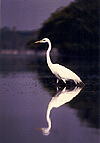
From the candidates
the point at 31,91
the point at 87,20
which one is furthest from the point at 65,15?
the point at 31,91

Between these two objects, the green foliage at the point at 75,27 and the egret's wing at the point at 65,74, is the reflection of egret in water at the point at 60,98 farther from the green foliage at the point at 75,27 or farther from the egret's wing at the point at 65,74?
the green foliage at the point at 75,27

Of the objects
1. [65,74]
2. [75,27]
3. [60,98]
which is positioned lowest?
[60,98]

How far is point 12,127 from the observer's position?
5602mm

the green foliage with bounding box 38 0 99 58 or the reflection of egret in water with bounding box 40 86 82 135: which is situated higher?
the green foliage with bounding box 38 0 99 58

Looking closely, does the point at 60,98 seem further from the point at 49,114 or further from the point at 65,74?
the point at 65,74

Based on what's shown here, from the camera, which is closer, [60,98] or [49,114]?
[49,114]

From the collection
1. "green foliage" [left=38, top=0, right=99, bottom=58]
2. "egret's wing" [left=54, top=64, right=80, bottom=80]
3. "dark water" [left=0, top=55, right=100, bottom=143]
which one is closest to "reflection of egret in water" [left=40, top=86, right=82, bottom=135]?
"dark water" [left=0, top=55, right=100, bottom=143]

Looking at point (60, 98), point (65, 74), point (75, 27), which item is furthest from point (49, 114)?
point (75, 27)

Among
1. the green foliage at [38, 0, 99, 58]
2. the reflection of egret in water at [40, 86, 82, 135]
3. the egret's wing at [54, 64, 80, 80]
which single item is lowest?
the reflection of egret in water at [40, 86, 82, 135]

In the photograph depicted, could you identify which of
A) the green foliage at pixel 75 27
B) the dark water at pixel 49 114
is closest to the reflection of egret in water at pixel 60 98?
the dark water at pixel 49 114

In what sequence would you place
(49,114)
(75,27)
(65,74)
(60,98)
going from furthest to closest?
1. (75,27)
2. (65,74)
3. (60,98)
4. (49,114)

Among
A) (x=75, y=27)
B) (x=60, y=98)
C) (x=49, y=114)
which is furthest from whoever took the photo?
(x=75, y=27)

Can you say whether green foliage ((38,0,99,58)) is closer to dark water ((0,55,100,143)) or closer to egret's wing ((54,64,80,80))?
egret's wing ((54,64,80,80))

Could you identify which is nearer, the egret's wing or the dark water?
the dark water
